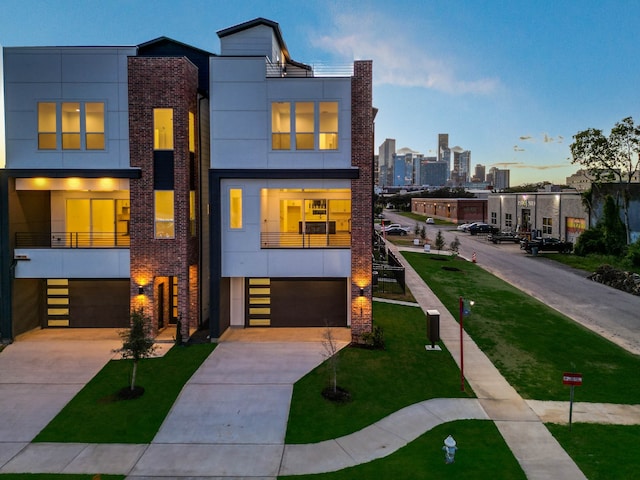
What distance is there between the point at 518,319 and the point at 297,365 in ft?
42.9

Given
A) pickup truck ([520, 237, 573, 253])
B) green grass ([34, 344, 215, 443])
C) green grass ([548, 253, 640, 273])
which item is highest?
pickup truck ([520, 237, 573, 253])

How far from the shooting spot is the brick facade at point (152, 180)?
1842cm

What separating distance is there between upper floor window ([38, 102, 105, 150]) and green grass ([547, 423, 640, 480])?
20118 millimetres

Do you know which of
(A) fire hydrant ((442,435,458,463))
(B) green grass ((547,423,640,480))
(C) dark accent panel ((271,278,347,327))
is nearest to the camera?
(B) green grass ((547,423,640,480))

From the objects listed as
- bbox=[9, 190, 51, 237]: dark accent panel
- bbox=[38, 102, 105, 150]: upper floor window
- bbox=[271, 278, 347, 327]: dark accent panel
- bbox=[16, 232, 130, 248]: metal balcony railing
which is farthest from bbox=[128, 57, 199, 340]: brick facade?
bbox=[9, 190, 51, 237]: dark accent panel

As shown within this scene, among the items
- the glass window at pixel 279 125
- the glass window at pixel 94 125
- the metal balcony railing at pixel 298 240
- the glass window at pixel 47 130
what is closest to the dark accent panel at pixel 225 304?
the metal balcony railing at pixel 298 240

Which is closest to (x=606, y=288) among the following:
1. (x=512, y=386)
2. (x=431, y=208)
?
(x=512, y=386)

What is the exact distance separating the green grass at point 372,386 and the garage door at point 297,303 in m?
2.99

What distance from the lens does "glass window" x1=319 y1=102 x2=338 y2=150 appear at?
1883 cm

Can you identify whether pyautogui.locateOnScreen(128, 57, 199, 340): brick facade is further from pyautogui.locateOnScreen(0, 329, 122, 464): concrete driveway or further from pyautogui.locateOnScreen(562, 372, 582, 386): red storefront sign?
pyautogui.locateOnScreen(562, 372, 582, 386): red storefront sign

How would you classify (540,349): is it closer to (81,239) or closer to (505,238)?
(81,239)

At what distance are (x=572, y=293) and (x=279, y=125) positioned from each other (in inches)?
918

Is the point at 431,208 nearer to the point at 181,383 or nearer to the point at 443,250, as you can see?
the point at 443,250

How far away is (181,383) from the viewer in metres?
14.9
